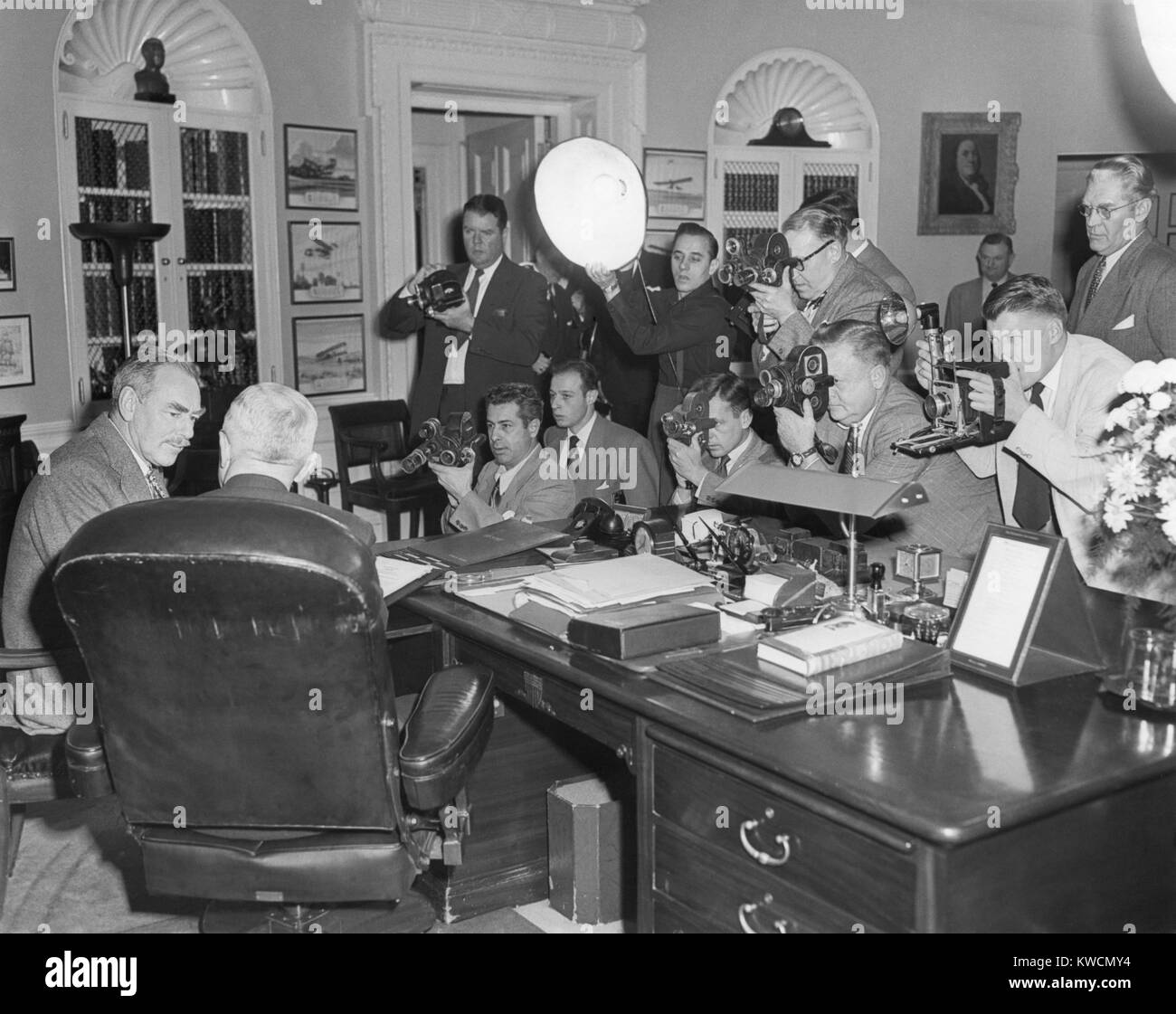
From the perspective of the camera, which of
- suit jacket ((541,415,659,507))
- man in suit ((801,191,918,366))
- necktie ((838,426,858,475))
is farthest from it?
suit jacket ((541,415,659,507))

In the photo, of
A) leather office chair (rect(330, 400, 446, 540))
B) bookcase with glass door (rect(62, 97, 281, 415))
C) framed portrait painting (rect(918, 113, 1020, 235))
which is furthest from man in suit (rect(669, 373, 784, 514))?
framed portrait painting (rect(918, 113, 1020, 235))

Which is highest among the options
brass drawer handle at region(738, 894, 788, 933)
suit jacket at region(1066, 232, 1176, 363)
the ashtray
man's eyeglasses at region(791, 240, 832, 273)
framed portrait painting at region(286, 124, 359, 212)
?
framed portrait painting at region(286, 124, 359, 212)

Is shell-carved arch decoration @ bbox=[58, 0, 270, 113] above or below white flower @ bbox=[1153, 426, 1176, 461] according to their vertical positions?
above

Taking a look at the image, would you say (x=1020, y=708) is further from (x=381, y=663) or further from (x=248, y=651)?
(x=248, y=651)

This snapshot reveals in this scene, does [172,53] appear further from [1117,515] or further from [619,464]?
[1117,515]

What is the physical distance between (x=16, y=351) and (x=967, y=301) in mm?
5356

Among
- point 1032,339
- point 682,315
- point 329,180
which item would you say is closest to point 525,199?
point 329,180

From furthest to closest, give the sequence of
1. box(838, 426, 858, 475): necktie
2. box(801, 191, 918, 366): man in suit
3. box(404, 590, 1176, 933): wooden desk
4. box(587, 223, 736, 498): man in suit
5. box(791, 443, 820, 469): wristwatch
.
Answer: box(587, 223, 736, 498): man in suit, box(801, 191, 918, 366): man in suit, box(791, 443, 820, 469): wristwatch, box(838, 426, 858, 475): necktie, box(404, 590, 1176, 933): wooden desk

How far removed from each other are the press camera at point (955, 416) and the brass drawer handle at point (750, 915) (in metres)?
1.26

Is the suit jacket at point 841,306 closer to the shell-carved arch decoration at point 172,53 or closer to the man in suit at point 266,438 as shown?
the man in suit at point 266,438

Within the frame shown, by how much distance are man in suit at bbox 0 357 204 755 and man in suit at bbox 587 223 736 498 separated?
1.90m

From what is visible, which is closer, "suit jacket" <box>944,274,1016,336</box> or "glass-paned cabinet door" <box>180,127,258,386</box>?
"glass-paned cabinet door" <box>180,127,258,386</box>

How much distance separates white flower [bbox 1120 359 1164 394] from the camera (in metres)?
2.09

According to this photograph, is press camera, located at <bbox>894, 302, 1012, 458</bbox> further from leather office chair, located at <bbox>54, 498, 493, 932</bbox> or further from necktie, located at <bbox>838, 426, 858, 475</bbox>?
leather office chair, located at <bbox>54, 498, 493, 932</bbox>
